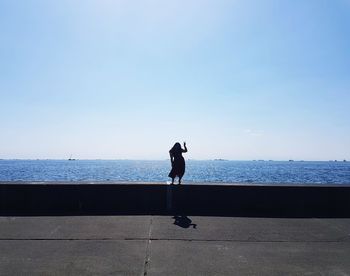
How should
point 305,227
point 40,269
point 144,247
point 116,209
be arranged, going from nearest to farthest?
point 40,269 < point 144,247 < point 305,227 < point 116,209

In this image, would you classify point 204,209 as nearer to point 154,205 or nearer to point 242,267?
point 154,205

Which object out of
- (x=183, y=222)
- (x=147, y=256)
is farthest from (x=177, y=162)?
(x=147, y=256)

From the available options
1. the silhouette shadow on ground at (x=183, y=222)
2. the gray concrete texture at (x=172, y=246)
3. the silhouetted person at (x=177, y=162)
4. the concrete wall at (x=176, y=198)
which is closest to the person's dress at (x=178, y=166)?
the silhouetted person at (x=177, y=162)

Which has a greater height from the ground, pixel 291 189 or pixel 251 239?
pixel 291 189

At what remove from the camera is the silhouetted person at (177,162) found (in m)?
10.6

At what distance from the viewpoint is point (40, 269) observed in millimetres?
5188

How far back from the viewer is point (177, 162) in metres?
10.6

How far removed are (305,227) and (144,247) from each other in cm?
379

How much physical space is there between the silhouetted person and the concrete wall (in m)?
0.36

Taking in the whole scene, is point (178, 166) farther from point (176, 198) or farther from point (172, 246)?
point (172, 246)

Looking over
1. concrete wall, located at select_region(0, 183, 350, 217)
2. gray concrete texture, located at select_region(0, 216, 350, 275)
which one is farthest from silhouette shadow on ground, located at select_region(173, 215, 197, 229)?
concrete wall, located at select_region(0, 183, 350, 217)

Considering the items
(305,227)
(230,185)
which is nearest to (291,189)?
(230,185)

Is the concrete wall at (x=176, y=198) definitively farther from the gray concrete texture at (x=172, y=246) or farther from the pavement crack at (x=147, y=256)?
the pavement crack at (x=147, y=256)

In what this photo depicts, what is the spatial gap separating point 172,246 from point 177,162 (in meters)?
4.30
